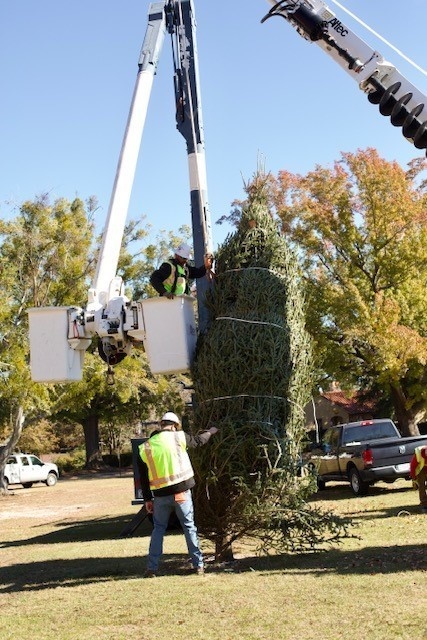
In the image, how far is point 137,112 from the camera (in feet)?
38.1

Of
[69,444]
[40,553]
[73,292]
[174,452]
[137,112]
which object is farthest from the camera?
[69,444]

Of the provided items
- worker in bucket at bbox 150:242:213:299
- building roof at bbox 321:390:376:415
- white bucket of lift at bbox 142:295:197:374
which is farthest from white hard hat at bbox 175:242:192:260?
building roof at bbox 321:390:376:415

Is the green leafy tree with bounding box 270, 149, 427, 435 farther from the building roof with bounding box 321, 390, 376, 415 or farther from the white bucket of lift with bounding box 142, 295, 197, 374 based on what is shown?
the building roof with bounding box 321, 390, 376, 415

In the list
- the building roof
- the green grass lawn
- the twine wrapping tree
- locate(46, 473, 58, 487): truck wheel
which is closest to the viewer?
the green grass lawn


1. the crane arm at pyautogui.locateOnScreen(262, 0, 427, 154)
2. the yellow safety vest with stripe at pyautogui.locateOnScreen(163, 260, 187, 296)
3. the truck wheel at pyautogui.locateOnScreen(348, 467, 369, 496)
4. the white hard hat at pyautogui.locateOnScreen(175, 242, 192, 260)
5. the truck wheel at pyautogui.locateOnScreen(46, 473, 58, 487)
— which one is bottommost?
the truck wheel at pyautogui.locateOnScreen(348, 467, 369, 496)

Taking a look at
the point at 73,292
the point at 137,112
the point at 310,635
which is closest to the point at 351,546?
the point at 310,635

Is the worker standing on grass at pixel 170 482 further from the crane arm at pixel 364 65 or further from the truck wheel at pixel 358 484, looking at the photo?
the truck wheel at pixel 358 484

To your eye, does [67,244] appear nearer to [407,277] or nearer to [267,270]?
[407,277]

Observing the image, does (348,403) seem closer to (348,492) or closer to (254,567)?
(348,492)

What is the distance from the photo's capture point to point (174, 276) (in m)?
9.52

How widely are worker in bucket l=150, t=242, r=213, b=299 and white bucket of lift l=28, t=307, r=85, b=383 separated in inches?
48.5

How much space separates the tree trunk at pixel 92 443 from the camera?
50781 millimetres

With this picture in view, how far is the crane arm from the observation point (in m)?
10.3

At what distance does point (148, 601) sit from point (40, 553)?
5726 millimetres
